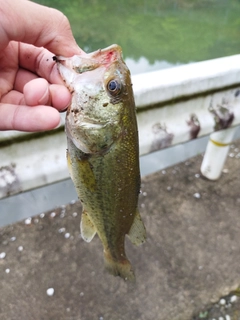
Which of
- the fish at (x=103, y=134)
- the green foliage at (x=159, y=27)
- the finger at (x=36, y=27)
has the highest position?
the finger at (x=36, y=27)

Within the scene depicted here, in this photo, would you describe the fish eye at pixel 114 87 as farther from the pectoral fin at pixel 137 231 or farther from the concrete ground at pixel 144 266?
the concrete ground at pixel 144 266

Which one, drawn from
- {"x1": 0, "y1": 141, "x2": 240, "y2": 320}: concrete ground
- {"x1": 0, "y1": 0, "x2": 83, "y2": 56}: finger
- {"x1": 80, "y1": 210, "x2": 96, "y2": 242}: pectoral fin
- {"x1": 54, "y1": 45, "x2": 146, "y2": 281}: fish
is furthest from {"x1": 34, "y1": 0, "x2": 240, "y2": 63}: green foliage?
{"x1": 54, "y1": 45, "x2": 146, "y2": 281}: fish

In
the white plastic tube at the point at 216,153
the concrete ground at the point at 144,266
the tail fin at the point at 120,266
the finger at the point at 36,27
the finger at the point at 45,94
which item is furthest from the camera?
the white plastic tube at the point at 216,153

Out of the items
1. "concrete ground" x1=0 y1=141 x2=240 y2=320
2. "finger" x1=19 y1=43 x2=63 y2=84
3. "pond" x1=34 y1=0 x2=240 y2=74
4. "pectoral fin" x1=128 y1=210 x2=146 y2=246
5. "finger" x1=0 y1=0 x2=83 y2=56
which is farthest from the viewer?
"pond" x1=34 y1=0 x2=240 y2=74

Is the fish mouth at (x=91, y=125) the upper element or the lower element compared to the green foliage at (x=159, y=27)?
upper

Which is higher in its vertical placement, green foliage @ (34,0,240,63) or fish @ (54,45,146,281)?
fish @ (54,45,146,281)

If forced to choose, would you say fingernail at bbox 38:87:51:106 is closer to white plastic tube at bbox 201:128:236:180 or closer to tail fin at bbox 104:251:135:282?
tail fin at bbox 104:251:135:282

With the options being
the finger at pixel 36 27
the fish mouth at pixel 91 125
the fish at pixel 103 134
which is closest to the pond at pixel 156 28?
the finger at pixel 36 27
